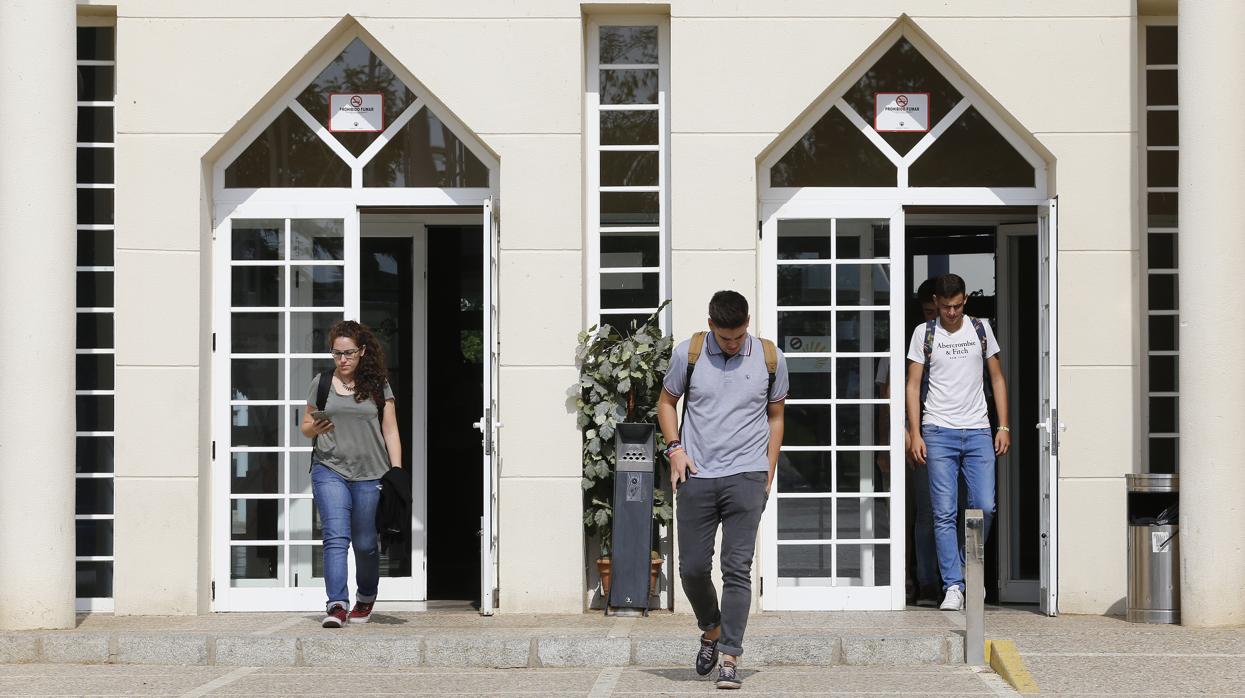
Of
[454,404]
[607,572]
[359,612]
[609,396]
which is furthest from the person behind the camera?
[454,404]

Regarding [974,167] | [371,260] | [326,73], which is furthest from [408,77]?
[974,167]

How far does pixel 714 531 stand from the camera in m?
8.02

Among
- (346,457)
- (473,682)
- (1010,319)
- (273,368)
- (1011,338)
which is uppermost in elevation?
(1010,319)

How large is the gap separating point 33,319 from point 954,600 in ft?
18.3

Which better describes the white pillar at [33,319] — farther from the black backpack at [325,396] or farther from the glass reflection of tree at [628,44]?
the glass reflection of tree at [628,44]

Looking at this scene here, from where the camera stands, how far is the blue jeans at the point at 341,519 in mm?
9461

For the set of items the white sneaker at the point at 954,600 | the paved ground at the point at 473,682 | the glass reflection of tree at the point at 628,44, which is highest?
the glass reflection of tree at the point at 628,44

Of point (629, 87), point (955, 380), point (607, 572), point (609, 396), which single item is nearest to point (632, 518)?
point (607, 572)

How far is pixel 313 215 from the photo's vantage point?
10.6 m

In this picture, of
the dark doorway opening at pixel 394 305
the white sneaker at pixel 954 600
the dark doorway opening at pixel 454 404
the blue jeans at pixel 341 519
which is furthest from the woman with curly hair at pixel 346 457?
the white sneaker at pixel 954 600

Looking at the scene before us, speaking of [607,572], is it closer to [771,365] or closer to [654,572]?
Result: [654,572]

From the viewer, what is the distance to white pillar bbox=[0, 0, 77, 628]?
9430 millimetres

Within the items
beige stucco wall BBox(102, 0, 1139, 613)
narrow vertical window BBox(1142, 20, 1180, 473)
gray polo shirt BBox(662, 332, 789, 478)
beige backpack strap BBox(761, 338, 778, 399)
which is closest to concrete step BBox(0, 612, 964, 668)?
beige stucco wall BBox(102, 0, 1139, 613)

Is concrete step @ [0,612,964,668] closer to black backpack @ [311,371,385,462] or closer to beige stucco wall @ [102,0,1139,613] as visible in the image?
beige stucco wall @ [102,0,1139,613]
